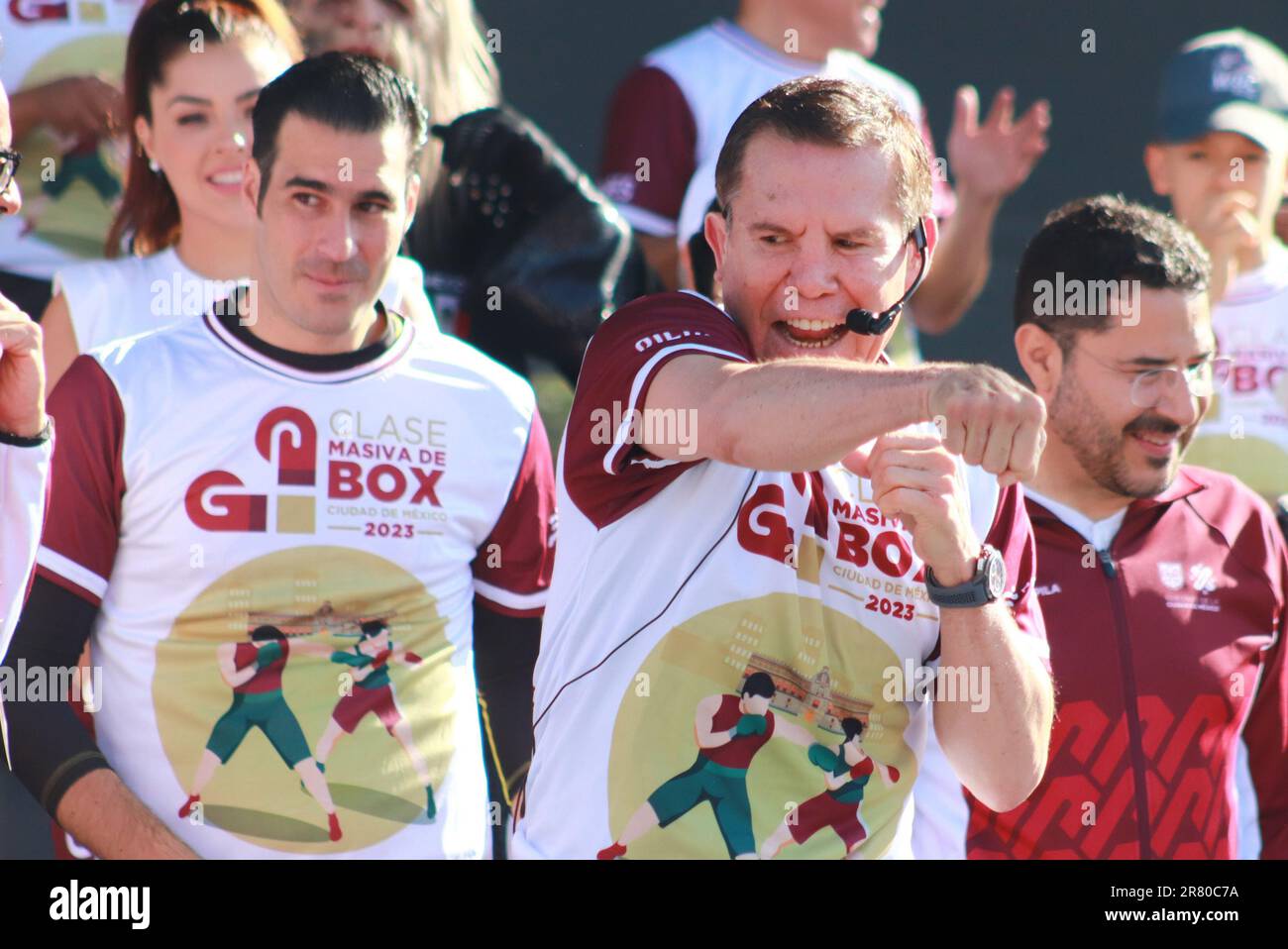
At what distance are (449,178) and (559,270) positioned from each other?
0.31 m

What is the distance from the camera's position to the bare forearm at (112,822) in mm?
2691

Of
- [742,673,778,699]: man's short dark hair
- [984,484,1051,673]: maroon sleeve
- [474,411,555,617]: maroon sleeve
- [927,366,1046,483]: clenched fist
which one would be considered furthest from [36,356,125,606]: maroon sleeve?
[927,366,1046,483]: clenched fist

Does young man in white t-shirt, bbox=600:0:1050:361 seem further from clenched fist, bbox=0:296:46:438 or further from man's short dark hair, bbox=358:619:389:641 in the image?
clenched fist, bbox=0:296:46:438

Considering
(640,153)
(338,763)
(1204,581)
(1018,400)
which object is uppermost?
(640,153)

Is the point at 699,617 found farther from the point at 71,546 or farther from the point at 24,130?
the point at 24,130

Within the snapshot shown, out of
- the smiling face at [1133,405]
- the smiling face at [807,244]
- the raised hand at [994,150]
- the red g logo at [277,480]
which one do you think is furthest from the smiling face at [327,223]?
the raised hand at [994,150]

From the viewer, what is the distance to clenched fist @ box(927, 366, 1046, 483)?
5.93 feet

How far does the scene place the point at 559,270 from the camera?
3602mm

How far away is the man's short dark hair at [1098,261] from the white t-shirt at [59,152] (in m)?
1.80

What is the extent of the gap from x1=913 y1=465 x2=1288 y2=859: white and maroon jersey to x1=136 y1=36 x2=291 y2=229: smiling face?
1.57 meters

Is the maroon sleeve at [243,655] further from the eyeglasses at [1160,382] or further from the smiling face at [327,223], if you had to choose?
the eyeglasses at [1160,382]

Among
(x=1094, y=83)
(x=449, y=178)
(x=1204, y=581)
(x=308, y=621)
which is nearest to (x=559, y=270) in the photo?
(x=449, y=178)

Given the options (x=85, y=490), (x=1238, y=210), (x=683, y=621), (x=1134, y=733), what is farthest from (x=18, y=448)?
(x=1238, y=210)

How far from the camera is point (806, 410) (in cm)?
194
